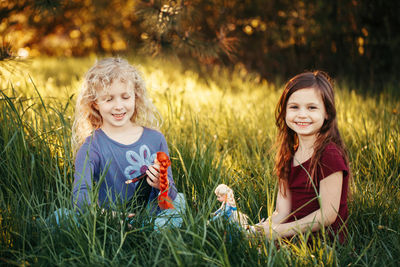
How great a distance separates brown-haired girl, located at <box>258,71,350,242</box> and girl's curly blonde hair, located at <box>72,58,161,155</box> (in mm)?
852

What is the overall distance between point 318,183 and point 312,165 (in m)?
0.10

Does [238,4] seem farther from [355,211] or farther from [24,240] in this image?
[24,240]

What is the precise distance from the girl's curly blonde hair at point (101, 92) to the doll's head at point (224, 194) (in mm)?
764

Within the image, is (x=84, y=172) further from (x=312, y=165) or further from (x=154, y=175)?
(x=312, y=165)

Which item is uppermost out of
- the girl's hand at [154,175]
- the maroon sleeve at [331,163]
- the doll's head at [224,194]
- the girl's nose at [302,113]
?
the girl's nose at [302,113]

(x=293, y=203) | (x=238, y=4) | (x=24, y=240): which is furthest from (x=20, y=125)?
(x=238, y=4)

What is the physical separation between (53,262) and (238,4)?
19.3 ft

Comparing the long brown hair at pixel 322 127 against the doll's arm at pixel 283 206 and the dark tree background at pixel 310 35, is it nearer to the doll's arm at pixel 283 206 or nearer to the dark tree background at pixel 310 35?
the doll's arm at pixel 283 206

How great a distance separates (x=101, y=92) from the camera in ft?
7.38

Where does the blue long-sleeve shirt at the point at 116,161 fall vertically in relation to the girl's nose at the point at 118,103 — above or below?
below

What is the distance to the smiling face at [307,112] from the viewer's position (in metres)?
2.02

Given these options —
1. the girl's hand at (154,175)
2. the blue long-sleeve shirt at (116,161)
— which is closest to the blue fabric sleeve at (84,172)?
the blue long-sleeve shirt at (116,161)

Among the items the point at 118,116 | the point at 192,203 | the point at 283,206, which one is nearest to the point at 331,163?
the point at 283,206

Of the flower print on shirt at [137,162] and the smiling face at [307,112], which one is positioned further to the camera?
the flower print on shirt at [137,162]
